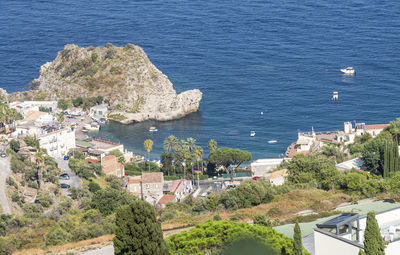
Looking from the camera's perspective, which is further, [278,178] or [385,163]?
[278,178]

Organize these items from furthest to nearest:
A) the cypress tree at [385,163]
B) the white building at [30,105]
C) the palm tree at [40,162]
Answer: the white building at [30,105], the palm tree at [40,162], the cypress tree at [385,163]

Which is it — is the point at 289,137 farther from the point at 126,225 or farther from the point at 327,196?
the point at 126,225

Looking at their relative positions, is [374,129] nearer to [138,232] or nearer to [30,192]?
[30,192]

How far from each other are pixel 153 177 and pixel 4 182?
24006 millimetres

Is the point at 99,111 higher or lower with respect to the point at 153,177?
higher

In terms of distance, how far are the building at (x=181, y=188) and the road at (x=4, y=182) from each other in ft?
84.5

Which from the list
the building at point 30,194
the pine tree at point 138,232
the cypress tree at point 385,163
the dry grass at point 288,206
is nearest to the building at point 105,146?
the building at point 30,194

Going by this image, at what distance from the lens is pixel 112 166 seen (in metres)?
115

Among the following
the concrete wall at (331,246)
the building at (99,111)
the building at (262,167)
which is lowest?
the building at (262,167)

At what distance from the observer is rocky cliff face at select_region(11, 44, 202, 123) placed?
155m

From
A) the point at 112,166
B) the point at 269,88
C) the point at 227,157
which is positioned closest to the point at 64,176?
the point at 112,166

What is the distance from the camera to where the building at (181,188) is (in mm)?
102375

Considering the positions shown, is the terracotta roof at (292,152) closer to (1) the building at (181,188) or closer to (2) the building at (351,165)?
(1) the building at (181,188)

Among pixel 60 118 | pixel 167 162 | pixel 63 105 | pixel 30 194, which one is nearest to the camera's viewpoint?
pixel 30 194
